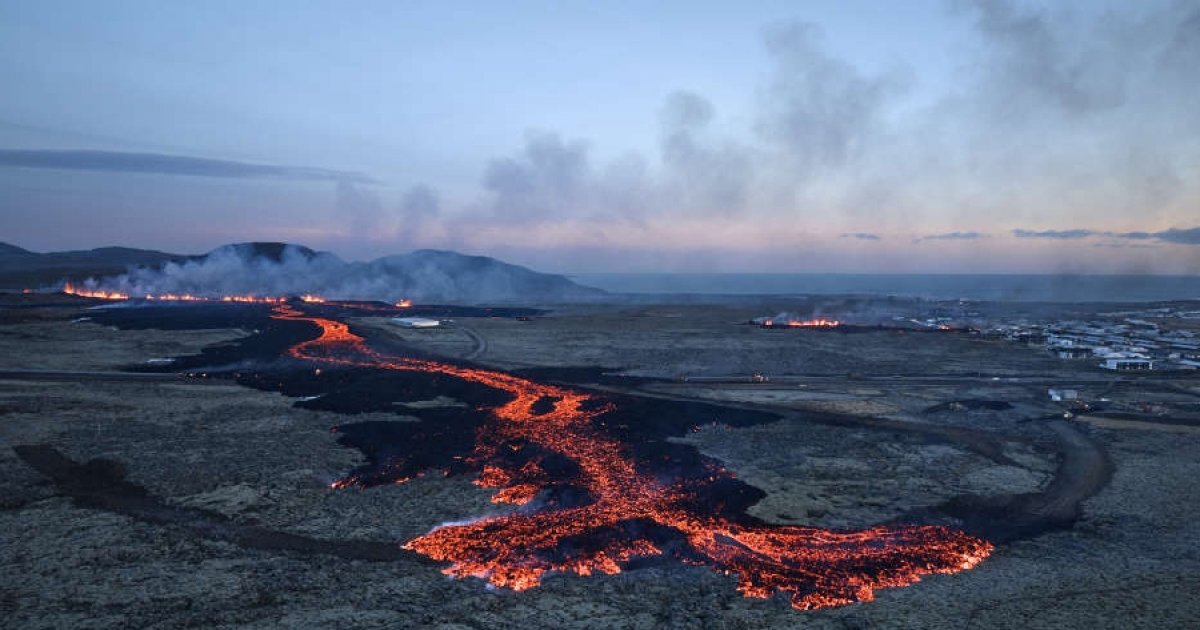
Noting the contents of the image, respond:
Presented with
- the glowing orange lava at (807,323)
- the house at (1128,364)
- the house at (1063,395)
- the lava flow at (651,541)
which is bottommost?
the lava flow at (651,541)

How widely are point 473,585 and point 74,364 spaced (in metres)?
46.9

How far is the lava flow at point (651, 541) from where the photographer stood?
54.4 ft

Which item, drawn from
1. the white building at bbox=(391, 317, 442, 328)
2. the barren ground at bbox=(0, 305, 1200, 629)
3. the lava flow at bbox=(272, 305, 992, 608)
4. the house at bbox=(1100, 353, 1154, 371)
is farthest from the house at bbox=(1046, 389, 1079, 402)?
the white building at bbox=(391, 317, 442, 328)

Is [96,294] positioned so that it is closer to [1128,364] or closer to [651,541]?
[651,541]

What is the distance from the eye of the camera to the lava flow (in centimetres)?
1659

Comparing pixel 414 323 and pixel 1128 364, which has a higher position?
pixel 414 323

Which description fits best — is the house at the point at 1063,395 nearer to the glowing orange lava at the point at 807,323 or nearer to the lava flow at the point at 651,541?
the lava flow at the point at 651,541

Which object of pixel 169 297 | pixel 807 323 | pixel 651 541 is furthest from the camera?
pixel 169 297

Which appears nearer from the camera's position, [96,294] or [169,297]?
[96,294]

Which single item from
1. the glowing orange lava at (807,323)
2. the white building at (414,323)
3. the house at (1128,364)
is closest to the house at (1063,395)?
the house at (1128,364)

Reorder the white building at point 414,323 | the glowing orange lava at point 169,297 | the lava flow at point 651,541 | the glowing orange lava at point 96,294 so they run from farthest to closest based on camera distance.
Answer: the glowing orange lava at point 169,297
the glowing orange lava at point 96,294
the white building at point 414,323
the lava flow at point 651,541

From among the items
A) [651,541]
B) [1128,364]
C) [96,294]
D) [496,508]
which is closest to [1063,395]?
[1128,364]

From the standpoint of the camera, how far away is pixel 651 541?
61.6 feet

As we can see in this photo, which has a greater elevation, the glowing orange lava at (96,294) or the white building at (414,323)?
the glowing orange lava at (96,294)
